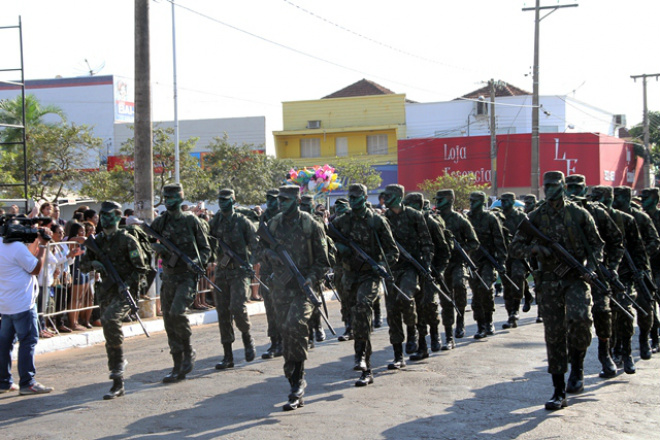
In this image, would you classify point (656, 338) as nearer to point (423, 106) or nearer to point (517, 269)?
point (517, 269)

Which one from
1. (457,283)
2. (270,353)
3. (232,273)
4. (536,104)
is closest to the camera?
(232,273)

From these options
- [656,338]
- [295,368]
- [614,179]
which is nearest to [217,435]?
[295,368]

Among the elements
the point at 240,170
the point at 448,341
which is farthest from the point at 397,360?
the point at 240,170

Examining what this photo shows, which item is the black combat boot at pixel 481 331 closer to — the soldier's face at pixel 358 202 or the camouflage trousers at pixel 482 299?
the camouflage trousers at pixel 482 299

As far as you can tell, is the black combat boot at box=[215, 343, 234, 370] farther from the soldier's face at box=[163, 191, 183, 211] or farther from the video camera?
the video camera

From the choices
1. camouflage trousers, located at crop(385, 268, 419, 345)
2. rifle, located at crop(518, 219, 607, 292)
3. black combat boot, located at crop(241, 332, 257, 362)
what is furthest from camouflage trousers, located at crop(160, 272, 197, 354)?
rifle, located at crop(518, 219, 607, 292)

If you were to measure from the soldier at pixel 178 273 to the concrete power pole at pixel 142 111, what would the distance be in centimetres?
442

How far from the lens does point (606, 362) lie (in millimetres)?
8078

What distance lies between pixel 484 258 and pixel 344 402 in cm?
529

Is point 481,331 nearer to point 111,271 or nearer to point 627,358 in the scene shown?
point 627,358

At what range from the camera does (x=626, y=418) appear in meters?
6.40

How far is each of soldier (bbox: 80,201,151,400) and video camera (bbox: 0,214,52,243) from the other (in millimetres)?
612

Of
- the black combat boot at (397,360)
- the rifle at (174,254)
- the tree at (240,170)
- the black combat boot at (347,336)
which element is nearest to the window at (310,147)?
the tree at (240,170)

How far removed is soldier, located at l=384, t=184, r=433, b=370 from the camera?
8742 mm
